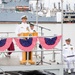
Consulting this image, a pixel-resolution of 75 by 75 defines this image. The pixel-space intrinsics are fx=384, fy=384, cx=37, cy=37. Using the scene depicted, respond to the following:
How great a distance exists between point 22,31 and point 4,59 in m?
1.12

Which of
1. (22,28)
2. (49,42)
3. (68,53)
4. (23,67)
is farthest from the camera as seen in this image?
(68,53)

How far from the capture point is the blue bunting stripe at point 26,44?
947 cm

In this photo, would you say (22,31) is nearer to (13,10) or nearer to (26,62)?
(26,62)

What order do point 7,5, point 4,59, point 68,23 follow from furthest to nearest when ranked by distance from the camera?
point 7,5 < point 68,23 < point 4,59

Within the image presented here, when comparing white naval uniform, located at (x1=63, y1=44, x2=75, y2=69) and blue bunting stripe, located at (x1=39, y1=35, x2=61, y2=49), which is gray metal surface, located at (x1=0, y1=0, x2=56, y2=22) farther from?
blue bunting stripe, located at (x1=39, y1=35, x2=61, y2=49)

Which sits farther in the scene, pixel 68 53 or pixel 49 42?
pixel 68 53

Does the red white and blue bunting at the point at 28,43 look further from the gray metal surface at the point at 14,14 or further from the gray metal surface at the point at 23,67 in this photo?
the gray metal surface at the point at 14,14

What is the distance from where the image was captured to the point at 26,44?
31.2 feet

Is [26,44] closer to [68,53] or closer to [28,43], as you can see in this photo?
[28,43]

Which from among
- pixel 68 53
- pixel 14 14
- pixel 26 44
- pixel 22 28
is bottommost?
pixel 14 14

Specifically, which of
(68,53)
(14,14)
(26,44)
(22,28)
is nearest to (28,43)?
(26,44)

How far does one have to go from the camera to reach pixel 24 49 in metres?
9.51

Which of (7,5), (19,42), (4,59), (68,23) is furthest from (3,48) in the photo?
(7,5)

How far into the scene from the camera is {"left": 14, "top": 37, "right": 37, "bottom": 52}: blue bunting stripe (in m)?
9.47
